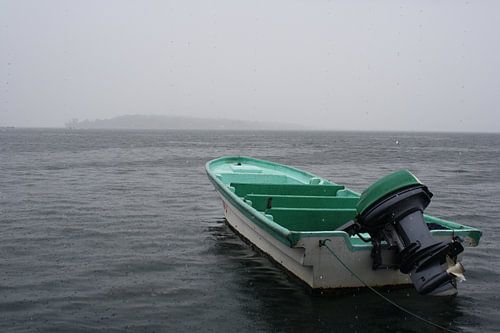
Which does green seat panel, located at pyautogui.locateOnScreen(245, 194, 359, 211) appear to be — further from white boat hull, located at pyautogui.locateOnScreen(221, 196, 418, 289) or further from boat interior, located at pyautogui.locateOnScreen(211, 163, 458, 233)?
A: white boat hull, located at pyautogui.locateOnScreen(221, 196, 418, 289)

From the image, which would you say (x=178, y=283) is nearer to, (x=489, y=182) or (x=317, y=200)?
(x=317, y=200)

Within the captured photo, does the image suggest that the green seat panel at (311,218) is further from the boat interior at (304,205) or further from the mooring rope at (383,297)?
the mooring rope at (383,297)

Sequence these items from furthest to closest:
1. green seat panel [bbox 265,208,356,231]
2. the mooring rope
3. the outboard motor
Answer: green seat panel [bbox 265,208,356,231], the mooring rope, the outboard motor

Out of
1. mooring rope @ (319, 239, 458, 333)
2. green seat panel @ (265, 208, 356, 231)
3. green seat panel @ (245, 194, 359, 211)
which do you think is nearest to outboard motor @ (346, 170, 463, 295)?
mooring rope @ (319, 239, 458, 333)

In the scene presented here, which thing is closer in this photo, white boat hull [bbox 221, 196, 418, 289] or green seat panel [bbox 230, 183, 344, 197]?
white boat hull [bbox 221, 196, 418, 289]

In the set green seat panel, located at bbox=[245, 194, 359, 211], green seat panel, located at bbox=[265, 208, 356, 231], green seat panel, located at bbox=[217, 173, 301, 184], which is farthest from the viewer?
green seat panel, located at bbox=[217, 173, 301, 184]

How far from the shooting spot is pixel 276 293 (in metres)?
8.10

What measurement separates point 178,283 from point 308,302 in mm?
2377

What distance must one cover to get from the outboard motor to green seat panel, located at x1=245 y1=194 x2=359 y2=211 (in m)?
2.94

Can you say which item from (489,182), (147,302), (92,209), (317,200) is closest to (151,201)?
(92,209)

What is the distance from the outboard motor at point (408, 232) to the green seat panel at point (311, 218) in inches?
72.3

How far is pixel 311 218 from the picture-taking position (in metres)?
9.17

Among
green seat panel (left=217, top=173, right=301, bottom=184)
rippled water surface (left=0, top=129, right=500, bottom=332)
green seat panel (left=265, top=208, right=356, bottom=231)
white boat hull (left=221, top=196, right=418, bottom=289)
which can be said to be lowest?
rippled water surface (left=0, top=129, right=500, bottom=332)

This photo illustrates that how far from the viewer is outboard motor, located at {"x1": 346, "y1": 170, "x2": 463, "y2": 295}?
6.46 metres
